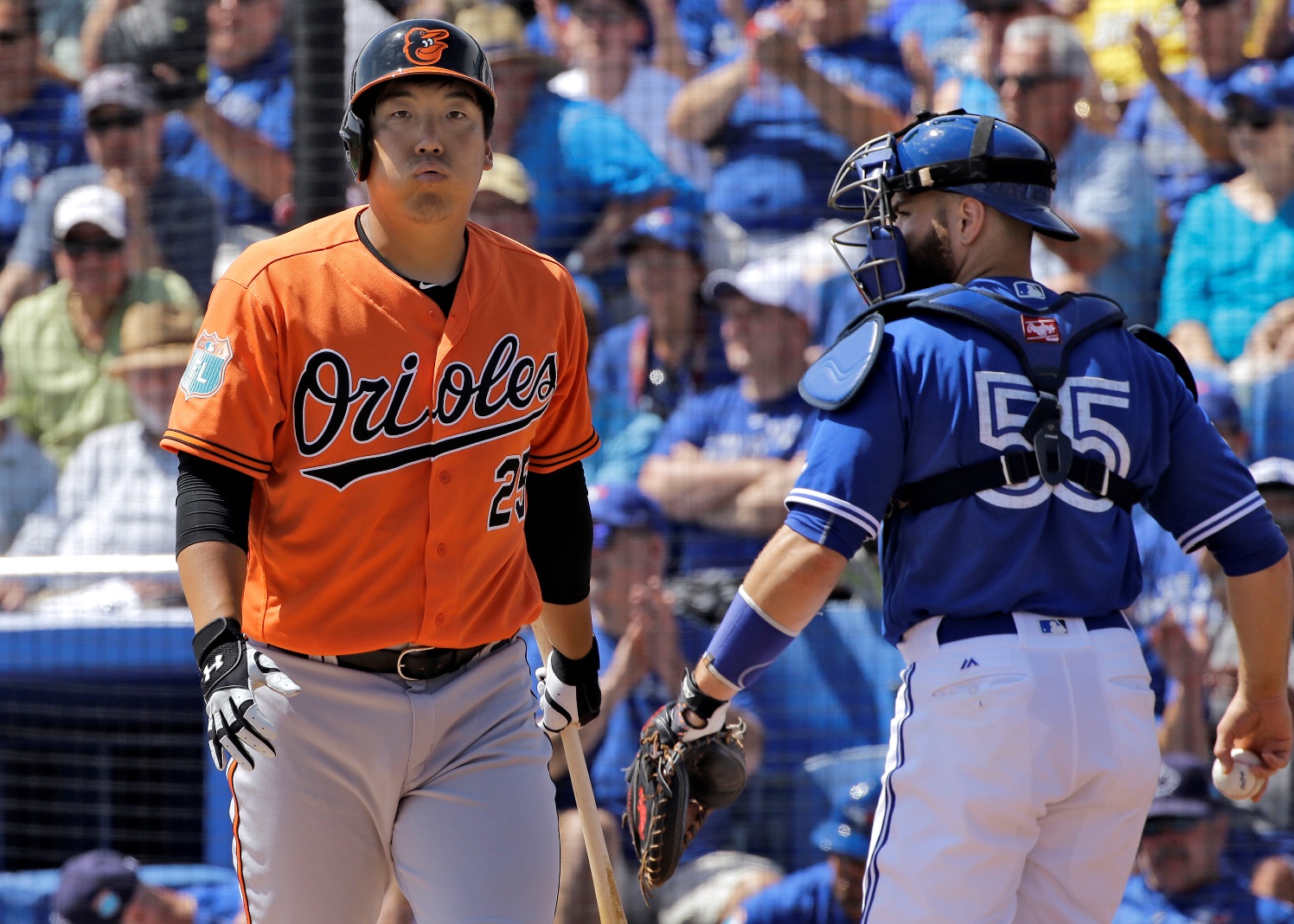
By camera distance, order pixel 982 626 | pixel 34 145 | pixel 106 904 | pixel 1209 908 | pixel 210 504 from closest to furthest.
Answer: pixel 210 504
pixel 982 626
pixel 1209 908
pixel 106 904
pixel 34 145

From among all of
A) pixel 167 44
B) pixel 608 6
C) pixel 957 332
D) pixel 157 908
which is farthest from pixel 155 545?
pixel 957 332

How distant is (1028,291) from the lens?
2705 millimetres

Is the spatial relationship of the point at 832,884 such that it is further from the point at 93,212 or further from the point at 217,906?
the point at 93,212

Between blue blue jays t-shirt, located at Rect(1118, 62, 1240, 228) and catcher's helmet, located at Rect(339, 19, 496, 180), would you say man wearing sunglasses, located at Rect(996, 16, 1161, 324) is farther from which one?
catcher's helmet, located at Rect(339, 19, 496, 180)

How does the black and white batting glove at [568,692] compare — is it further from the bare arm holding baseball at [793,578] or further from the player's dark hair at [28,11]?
the player's dark hair at [28,11]

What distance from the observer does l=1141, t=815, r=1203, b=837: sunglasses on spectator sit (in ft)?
15.2

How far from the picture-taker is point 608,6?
20.5ft

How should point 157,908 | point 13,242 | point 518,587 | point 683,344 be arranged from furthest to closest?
point 13,242 < point 683,344 < point 157,908 < point 518,587

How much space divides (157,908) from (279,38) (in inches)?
151

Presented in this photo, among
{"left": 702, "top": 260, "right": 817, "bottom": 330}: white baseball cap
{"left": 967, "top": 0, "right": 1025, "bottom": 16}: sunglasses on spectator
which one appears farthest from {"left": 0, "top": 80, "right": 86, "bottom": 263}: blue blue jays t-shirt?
{"left": 967, "top": 0, "right": 1025, "bottom": 16}: sunglasses on spectator

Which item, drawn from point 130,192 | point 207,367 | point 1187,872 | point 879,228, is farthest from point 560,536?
point 130,192

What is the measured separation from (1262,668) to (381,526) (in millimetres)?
1738

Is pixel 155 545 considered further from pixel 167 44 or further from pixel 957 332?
pixel 957 332

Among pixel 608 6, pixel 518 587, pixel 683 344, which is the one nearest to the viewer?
pixel 518 587
